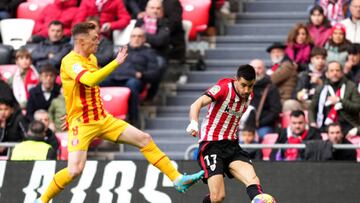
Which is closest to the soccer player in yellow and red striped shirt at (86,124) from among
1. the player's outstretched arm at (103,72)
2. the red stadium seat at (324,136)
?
the player's outstretched arm at (103,72)

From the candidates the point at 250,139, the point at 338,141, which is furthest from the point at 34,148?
the point at 338,141

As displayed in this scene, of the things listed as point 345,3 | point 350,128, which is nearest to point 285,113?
point 350,128

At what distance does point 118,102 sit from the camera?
61.1 ft

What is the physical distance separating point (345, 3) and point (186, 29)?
2.33 metres

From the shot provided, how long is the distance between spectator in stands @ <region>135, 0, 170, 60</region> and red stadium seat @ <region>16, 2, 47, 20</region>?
201 centimetres

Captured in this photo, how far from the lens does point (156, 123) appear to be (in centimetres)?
1948

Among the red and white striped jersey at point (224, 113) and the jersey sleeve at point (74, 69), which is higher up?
the jersey sleeve at point (74, 69)

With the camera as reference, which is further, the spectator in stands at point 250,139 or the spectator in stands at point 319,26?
the spectator in stands at point 319,26

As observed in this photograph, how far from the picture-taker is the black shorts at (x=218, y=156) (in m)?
14.8

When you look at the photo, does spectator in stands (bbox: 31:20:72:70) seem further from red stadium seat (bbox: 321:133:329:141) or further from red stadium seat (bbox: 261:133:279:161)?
red stadium seat (bbox: 321:133:329:141)

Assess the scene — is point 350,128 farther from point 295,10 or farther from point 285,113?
point 295,10

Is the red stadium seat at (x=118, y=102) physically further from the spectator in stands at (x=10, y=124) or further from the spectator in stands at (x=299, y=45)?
the spectator in stands at (x=299, y=45)

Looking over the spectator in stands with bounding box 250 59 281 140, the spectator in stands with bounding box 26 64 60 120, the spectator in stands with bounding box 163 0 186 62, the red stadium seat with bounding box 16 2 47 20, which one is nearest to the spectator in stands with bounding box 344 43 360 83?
the spectator in stands with bounding box 250 59 281 140

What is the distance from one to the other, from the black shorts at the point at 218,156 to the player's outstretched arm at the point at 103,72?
1478 mm
